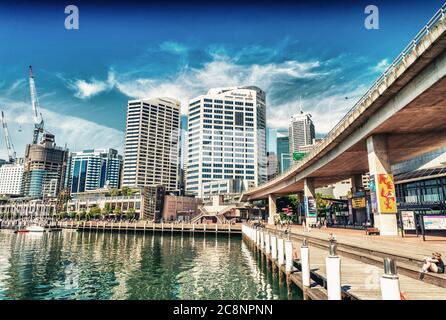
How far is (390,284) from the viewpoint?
19.4ft

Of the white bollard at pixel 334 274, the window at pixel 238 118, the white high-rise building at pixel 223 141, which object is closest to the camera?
the white bollard at pixel 334 274

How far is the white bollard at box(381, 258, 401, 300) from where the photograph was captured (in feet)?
19.1

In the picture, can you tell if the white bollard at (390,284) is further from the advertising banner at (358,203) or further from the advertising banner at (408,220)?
the advertising banner at (358,203)

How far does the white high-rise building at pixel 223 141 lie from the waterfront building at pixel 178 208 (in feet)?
85.1

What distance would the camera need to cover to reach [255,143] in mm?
178500

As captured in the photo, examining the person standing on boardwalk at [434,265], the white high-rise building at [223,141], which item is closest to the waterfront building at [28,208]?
the white high-rise building at [223,141]

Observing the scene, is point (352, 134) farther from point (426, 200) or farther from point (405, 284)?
point (426, 200)

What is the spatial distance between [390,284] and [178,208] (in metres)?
129

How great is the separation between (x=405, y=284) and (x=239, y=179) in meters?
149

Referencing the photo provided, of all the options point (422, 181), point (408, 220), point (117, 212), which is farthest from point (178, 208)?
point (408, 220)

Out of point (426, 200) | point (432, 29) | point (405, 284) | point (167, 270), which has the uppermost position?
point (432, 29)

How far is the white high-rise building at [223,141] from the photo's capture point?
16812cm

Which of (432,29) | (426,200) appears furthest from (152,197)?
(432,29)

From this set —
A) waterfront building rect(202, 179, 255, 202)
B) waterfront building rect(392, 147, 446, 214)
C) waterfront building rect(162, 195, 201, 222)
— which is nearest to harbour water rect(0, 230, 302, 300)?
waterfront building rect(392, 147, 446, 214)
